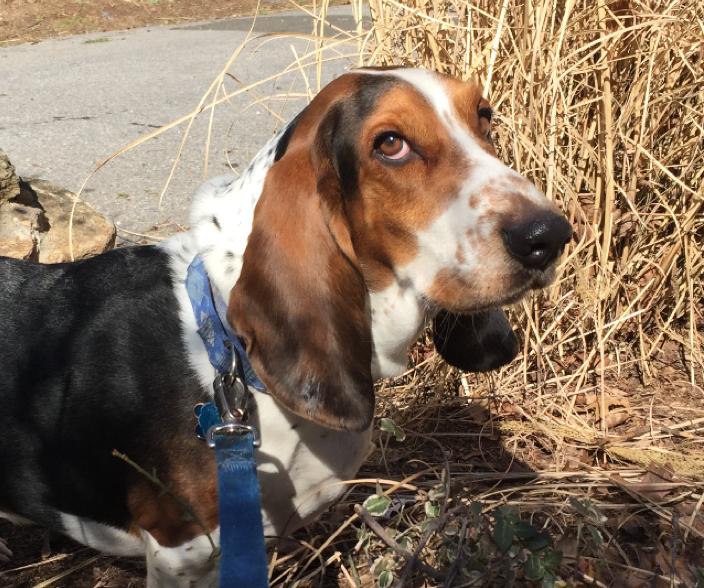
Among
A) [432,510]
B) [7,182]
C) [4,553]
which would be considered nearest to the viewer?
[432,510]

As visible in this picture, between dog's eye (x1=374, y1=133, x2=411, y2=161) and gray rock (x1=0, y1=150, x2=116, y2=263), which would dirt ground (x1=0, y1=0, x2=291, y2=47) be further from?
dog's eye (x1=374, y1=133, x2=411, y2=161)

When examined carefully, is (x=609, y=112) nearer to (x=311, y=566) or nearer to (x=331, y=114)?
(x=331, y=114)

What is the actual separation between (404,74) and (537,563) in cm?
140

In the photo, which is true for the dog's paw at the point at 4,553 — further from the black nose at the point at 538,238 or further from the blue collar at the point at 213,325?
the black nose at the point at 538,238

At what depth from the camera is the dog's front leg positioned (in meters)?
2.16

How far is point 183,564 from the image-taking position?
2.18 meters

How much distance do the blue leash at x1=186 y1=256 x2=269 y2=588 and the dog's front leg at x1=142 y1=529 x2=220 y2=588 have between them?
14.1 inches

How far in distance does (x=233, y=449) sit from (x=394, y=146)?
0.93 m

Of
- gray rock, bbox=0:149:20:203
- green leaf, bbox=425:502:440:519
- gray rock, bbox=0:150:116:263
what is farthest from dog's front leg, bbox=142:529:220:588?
gray rock, bbox=0:149:20:203

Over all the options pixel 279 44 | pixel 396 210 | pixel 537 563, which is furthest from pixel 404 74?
pixel 279 44

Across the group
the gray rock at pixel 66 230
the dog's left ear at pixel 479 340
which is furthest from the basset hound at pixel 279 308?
the gray rock at pixel 66 230

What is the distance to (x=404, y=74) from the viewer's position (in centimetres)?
221

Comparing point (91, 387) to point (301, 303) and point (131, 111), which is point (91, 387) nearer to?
point (301, 303)

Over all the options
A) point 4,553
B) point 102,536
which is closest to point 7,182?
point 4,553
